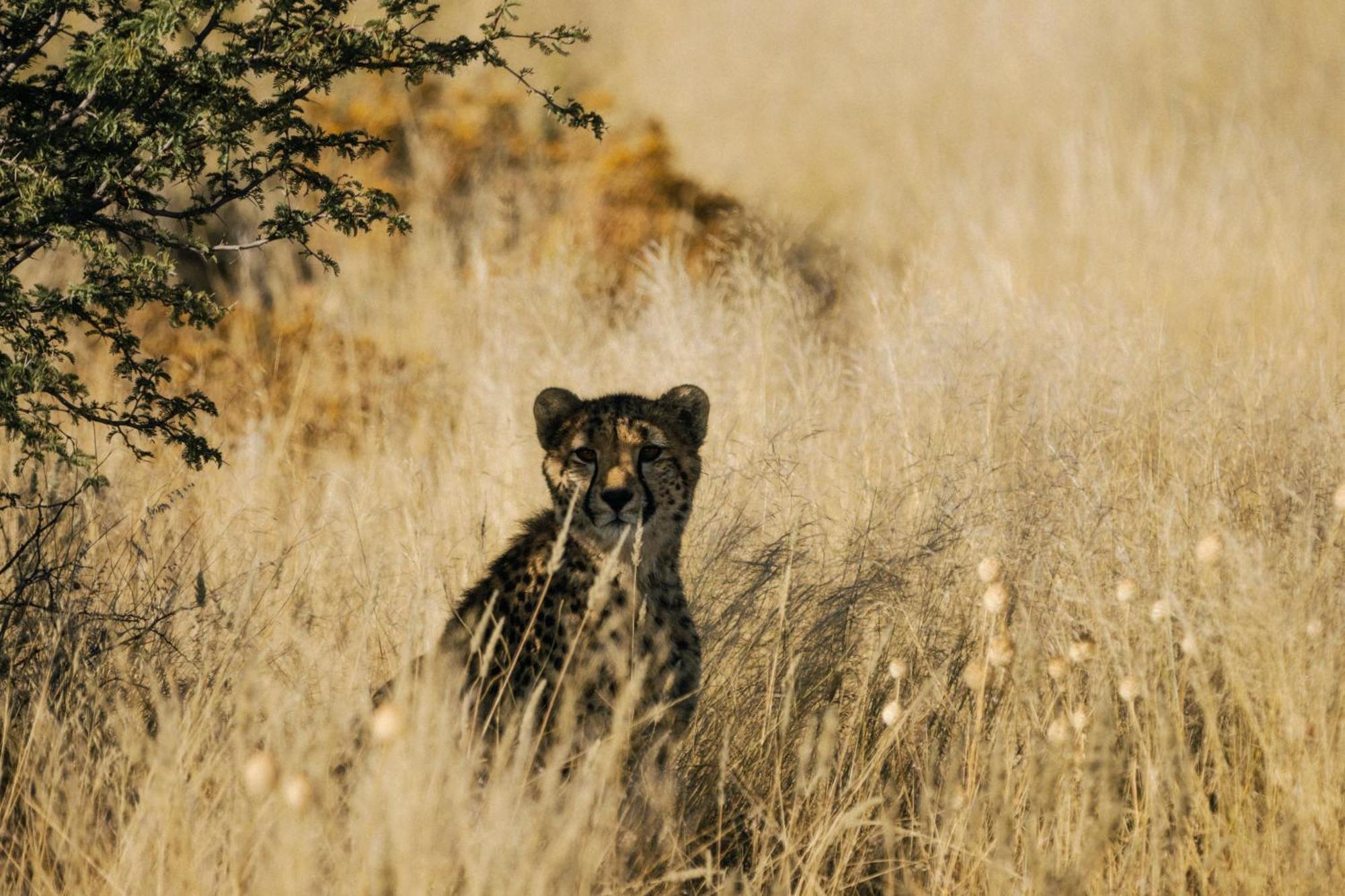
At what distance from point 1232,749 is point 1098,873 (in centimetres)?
45

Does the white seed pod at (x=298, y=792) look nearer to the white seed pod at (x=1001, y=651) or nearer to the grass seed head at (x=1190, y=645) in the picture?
the white seed pod at (x=1001, y=651)

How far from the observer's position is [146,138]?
2.52 m

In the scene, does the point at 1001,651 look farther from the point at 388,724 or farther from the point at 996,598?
the point at 388,724

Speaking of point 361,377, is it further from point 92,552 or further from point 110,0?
point 110,0

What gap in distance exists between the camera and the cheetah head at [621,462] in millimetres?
2830

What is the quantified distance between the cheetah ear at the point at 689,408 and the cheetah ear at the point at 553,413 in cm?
23

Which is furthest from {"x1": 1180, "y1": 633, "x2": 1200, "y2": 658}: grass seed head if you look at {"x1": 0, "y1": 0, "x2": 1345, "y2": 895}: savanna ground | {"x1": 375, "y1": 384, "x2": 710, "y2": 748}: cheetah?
{"x1": 375, "y1": 384, "x2": 710, "y2": 748}: cheetah

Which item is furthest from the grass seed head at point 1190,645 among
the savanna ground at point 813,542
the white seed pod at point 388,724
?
the white seed pod at point 388,724

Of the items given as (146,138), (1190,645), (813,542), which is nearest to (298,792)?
(1190,645)

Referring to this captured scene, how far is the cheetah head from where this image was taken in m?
2.83

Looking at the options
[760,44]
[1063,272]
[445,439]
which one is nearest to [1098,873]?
[445,439]

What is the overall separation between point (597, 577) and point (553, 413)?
0.47 meters

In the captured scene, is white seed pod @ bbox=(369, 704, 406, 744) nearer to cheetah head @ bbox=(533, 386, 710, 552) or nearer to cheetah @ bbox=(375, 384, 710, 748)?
cheetah @ bbox=(375, 384, 710, 748)

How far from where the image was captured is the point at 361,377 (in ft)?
21.5
